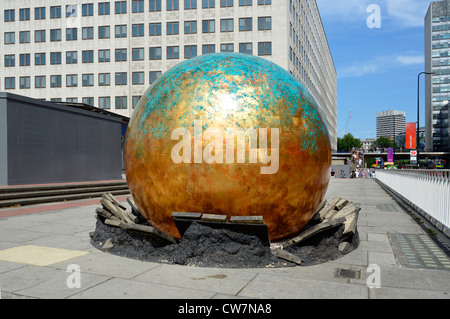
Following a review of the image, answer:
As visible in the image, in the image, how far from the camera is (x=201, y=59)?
19.3 ft

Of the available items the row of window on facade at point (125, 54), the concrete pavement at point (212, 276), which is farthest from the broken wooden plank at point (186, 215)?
the row of window on facade at point (125, 54)

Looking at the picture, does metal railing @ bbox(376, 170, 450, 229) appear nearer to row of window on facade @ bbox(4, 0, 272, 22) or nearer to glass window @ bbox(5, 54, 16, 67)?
row of window on facade @ bbox(4, 0, 272, 22)

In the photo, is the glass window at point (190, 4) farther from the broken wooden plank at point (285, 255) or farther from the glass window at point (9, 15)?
the broken wooden plank at point (285, 255)

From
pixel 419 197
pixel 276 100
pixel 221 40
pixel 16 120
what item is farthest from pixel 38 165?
pixel 221 40

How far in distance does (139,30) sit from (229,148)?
52615mm

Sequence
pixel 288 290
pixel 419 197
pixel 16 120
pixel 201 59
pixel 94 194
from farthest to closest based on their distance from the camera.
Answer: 1. pixel 94 194
2. pixel 16 120
3. pixel 419 197
4. pixel 201 59
5. pixel 288 290

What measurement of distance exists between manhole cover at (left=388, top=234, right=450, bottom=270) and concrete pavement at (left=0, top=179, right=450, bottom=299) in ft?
0.05

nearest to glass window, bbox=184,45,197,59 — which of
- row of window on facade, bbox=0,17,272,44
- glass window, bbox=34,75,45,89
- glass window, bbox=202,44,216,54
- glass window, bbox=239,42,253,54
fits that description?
glass window, bbox=202,44,216,54

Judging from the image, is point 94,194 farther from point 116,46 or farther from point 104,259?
point 116,46

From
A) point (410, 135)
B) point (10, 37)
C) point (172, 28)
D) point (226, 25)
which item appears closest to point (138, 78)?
point (172, 28)

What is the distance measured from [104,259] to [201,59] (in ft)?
11.5

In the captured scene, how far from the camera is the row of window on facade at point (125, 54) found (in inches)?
1932

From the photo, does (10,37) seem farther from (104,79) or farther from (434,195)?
(434,195)

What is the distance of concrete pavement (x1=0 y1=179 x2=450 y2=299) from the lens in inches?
157
